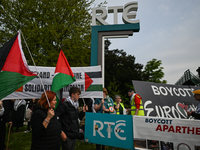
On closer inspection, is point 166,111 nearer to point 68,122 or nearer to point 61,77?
point 68,122

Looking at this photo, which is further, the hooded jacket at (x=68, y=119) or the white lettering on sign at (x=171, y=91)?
the white lettering on sign at (x=171, y=91)

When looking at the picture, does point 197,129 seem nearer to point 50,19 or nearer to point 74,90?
point 74,90

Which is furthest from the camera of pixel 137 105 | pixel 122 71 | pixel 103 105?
pixel 122 71

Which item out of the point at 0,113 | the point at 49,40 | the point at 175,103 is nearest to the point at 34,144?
the point at 0,113

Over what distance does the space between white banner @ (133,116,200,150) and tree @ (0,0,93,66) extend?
1001 cm

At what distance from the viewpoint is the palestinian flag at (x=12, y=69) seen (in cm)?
258

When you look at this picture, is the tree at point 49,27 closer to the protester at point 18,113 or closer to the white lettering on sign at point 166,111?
the protester at point 18,113

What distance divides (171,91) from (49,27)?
1120 centimetres

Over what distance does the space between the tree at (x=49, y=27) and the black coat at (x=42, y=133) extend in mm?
9868

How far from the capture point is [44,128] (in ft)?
7.43

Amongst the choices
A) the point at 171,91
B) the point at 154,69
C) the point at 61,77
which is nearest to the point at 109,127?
the point at 61,77

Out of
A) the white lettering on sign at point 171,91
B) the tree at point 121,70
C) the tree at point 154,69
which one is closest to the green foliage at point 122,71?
the tree at point 121,70

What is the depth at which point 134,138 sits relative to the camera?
3.07 metres

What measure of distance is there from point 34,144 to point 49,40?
11.6m
